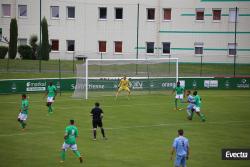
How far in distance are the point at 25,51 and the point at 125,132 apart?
124ft

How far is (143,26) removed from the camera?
233 feet

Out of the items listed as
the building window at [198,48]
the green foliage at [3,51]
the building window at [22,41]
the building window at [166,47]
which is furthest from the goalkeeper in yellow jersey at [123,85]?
the building window at [22,41]

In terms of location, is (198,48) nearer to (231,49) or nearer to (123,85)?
(231,49)

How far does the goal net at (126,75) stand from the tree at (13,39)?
55.5 feet

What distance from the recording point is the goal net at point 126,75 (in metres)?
49.0

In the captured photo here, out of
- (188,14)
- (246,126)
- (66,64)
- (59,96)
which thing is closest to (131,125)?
(246,126)

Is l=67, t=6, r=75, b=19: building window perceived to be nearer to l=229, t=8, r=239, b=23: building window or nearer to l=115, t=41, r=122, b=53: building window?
l=115, t=41, r=122, b=53: building window

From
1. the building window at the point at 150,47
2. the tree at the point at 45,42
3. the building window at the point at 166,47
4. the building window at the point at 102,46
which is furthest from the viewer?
the building window at the point at 102,46

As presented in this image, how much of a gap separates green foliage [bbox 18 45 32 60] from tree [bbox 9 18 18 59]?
0.84 meters

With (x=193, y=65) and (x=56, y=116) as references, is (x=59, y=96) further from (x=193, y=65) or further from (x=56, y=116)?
(x=193, y=65)

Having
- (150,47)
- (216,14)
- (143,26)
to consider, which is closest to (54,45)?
(143,26)

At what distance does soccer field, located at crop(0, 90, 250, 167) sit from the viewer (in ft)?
86.6

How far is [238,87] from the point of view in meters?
57.3

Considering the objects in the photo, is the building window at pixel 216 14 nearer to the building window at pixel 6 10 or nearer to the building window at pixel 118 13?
the building window at pixel 118 13
